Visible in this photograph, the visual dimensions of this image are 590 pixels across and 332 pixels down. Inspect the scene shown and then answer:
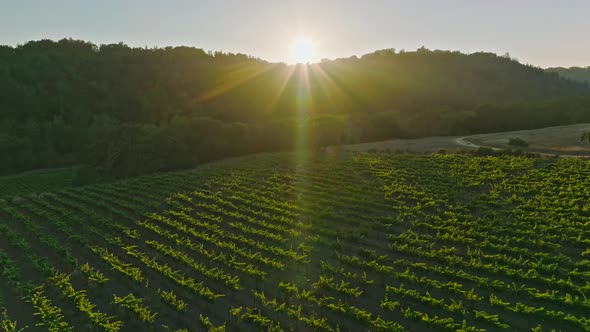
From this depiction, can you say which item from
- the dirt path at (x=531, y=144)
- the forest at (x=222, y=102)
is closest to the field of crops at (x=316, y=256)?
the dirt path at (x=531, y=144)

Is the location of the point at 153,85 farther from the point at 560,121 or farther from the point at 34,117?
the point at 560,121

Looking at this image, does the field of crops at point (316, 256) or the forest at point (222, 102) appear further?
the forest at point (222, 102)

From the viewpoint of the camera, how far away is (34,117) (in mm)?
91750

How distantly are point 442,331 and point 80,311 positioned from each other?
17252 mm

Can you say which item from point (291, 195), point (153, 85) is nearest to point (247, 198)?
point (291, 195)

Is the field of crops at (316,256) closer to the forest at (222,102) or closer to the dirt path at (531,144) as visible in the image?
the dirt path at (531,144)

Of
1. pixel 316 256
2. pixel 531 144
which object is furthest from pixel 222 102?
pixel 316 256

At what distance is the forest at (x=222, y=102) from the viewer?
244ft

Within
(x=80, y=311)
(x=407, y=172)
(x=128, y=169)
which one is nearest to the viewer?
(x=80, y=311)

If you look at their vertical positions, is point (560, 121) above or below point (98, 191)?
above

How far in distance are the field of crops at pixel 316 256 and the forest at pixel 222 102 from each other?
27640 millimetres

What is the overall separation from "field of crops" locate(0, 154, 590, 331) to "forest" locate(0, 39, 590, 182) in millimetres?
27640

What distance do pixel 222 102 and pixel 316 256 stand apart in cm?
9660

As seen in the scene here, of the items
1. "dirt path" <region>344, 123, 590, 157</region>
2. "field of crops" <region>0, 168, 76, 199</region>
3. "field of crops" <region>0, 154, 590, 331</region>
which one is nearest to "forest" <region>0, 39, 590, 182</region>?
"field of crops" <region>0, 168, 76, 199</region>
